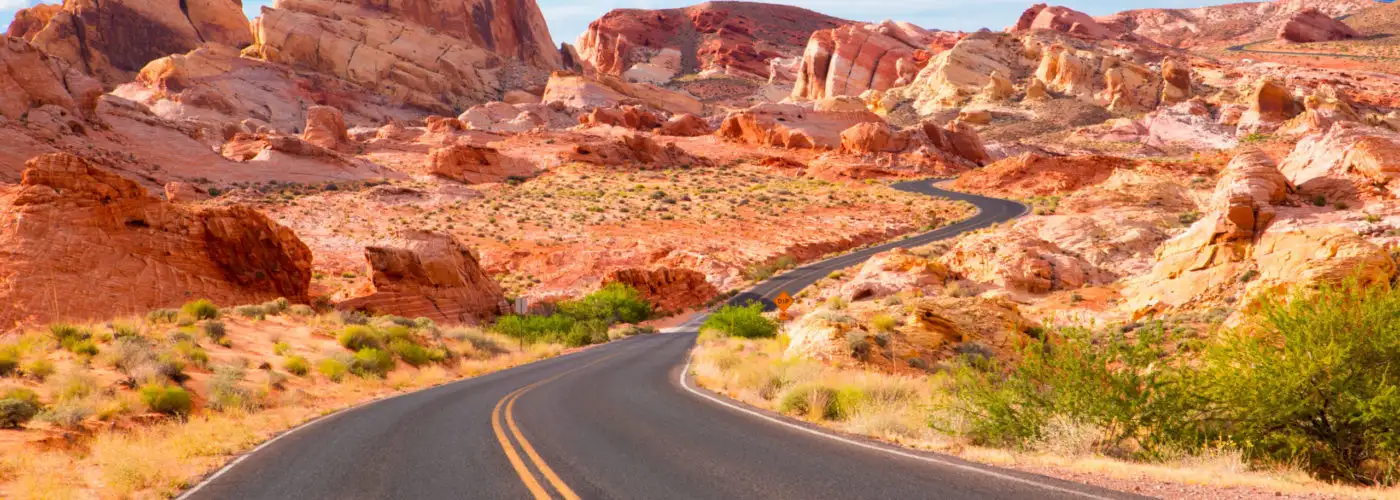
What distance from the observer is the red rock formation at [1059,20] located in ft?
470

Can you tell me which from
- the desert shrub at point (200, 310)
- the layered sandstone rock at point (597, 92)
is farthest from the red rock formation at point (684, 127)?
the desert shrub at point (200, 310)

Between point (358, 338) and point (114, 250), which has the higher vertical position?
point (114, 250)

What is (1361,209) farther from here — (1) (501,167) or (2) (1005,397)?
(1) (501,167)

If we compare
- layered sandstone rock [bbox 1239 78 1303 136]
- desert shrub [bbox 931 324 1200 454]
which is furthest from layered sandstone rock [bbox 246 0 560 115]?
desert shrub [bbox 931 324 1200 454]

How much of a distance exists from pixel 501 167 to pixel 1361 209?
189 ft

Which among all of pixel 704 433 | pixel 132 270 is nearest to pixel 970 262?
pixel 704 433

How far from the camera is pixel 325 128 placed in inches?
2667

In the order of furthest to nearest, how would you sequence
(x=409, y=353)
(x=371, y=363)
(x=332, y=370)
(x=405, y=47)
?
(x=405, y=47) < (x=409, y=353) < (x=371, y=363) < (x=332, y=370)

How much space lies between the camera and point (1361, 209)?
2567cm

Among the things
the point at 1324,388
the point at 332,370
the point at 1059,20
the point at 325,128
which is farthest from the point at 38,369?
the point at 1059,20

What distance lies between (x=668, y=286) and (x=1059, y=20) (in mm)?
138540

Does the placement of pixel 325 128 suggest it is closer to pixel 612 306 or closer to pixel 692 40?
pixel 612 306

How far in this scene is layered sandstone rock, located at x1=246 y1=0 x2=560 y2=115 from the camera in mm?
93500

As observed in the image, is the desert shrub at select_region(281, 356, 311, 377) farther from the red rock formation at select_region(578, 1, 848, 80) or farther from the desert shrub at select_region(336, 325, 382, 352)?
the red rock formation at select_region(578, 1, 848, 80)
